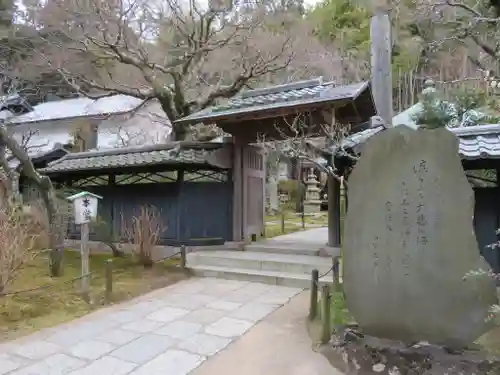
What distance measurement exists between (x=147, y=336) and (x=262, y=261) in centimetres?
406

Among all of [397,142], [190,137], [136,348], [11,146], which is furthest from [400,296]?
[190,137]

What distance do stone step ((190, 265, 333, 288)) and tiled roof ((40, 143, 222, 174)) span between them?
9.05 feet

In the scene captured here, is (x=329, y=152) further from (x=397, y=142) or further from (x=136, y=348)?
(x=136, y=348)

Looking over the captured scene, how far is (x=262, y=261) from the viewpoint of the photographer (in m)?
8.74

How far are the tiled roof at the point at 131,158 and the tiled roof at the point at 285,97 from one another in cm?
86

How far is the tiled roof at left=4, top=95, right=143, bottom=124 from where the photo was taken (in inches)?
896

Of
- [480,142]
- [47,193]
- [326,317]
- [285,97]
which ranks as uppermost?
[285,97]

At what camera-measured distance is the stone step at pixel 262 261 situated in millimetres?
8328

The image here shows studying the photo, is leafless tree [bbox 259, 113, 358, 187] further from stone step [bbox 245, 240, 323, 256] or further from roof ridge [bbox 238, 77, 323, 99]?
stone step [bbox 245, 240, 323, 256]

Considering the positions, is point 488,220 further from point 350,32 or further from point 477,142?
point 350,32

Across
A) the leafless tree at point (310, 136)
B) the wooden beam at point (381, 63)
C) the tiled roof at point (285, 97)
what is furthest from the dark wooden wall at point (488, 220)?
the wooden beam at point (381, 63)

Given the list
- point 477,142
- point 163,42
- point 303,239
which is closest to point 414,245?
point 477,142

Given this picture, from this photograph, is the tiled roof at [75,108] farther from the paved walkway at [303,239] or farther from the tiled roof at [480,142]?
the tiled roof at [480,142]

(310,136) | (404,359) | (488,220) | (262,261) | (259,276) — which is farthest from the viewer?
(310,136)
